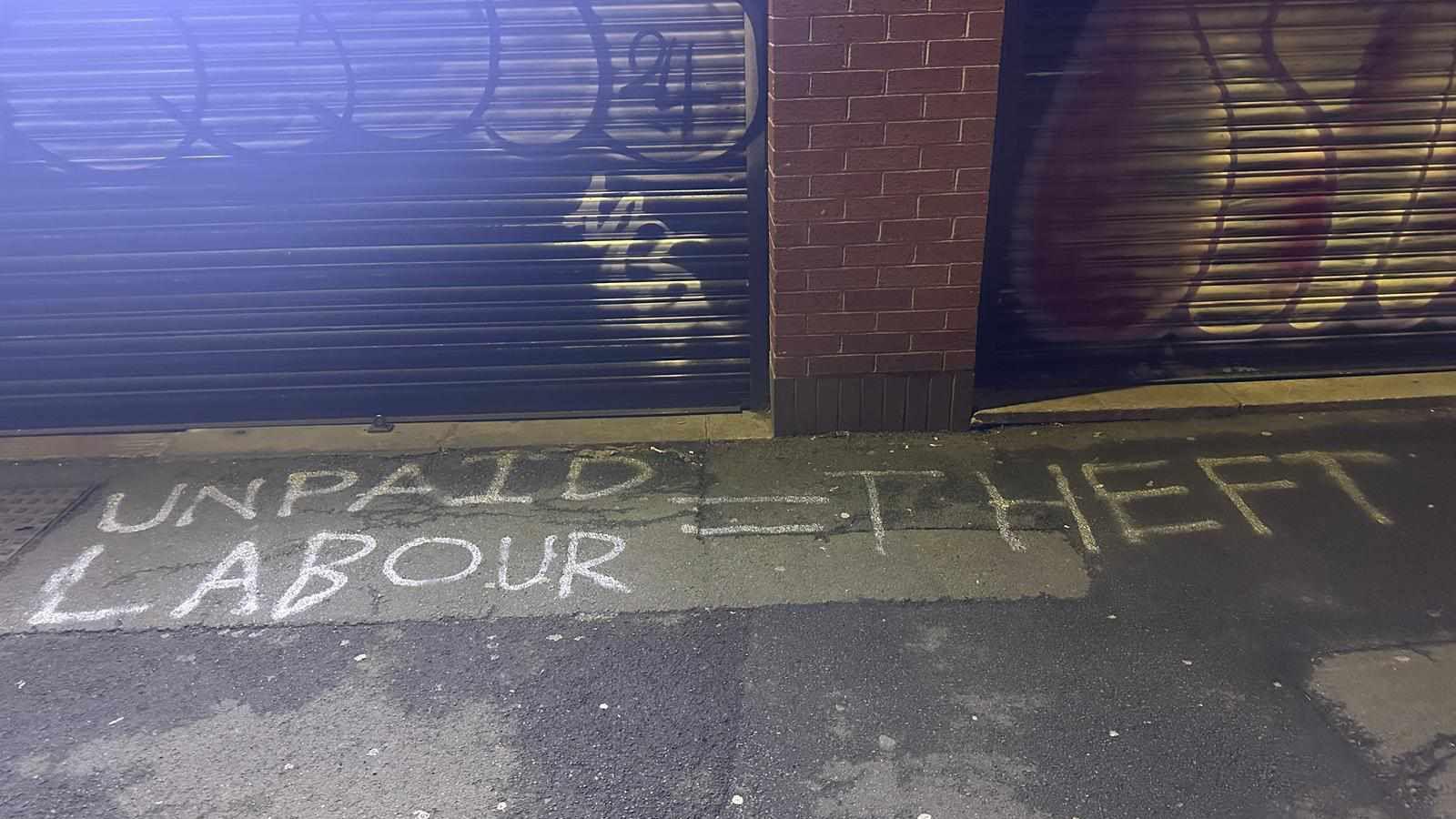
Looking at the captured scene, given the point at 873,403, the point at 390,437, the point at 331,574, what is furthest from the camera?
the point at 390,437

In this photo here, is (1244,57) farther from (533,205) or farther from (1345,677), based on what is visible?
(533,205)

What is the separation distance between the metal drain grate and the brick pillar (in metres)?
3.58

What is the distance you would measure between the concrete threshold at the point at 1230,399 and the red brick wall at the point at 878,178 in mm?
648

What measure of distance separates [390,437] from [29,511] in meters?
1.70

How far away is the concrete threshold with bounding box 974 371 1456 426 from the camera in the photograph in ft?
17.6

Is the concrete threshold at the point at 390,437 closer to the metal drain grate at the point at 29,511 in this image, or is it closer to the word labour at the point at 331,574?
the metal drain grate at the point at 29,511

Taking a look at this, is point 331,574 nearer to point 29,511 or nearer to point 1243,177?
point 29,511

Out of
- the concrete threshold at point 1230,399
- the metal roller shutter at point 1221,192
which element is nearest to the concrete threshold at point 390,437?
the concrete threshold at point 1230,399

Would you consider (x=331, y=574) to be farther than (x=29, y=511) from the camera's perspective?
Answer: No

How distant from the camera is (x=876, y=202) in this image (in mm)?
4770

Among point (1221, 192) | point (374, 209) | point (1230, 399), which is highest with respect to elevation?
point (374, 209)

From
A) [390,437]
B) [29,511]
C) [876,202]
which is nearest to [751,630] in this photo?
[876,202]

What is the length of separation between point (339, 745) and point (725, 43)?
367 centimetres

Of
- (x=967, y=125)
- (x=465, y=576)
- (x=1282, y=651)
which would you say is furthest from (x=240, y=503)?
(x=1282, y=651)
